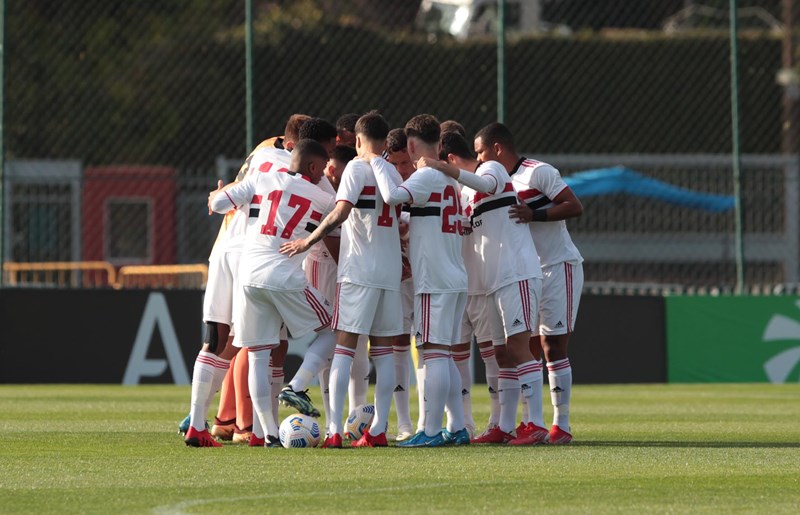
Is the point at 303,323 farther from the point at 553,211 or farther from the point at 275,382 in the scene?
the point at 553,211

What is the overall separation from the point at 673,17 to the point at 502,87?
12120 mm

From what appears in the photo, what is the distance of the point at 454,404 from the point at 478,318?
804 millimetres

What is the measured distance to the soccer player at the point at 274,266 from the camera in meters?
8.65

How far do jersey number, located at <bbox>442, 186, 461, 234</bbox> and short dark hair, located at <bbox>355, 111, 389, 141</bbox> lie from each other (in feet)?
1.70

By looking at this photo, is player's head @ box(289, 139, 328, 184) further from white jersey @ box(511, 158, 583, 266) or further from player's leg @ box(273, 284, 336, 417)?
white jersey @ box(511, 158, 583, 266)

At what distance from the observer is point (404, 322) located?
31.0 ft

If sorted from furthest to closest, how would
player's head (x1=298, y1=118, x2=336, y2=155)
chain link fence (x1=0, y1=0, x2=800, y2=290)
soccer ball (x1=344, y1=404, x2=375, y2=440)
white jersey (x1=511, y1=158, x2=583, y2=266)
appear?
chain link fence (x1=0, y1=0, x2=800, y2=290) < white jersey (x1=511, y1=158, x2=583, y2=266) < soccer ball (x1=344, y1=404, x2=375, y2=440) < player's head (x1=298, y1=118, x2=336, y2=155)

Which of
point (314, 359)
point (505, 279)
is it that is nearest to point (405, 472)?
point (314, 359)

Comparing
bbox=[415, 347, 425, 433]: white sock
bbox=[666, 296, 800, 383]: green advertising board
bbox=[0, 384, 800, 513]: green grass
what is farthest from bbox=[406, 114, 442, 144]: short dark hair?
bbox=[666, 296, 800, 383]: green advertising board

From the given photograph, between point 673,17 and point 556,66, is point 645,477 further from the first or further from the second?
point 673,17

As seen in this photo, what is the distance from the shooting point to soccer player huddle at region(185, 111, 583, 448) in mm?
8664

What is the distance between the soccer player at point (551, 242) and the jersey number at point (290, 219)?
135 centimetres

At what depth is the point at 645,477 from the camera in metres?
7.13

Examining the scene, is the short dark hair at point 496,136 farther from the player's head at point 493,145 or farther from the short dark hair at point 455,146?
the short dark hair at point 455,146
